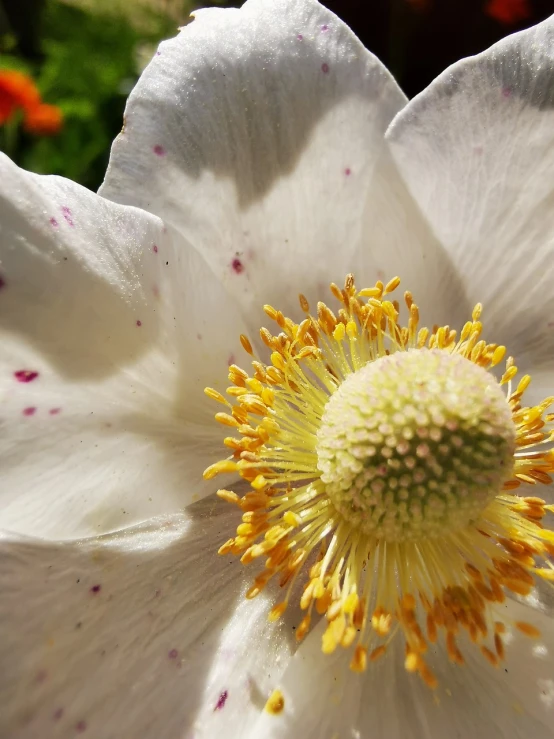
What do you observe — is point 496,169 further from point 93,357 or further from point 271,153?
point 93,357

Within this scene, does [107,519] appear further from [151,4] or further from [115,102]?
[151,4]

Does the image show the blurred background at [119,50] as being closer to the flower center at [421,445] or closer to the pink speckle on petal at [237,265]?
the pink speckle on petal at [237,265]

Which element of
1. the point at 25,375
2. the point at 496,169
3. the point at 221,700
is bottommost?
the point at 221,700

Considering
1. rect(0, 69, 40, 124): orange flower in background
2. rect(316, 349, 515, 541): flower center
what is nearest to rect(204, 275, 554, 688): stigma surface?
rect(316, 349, 515, 541): flower center

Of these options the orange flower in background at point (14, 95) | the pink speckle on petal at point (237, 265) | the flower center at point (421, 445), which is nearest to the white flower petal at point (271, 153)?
the pink speckle on petal at point (237, 265)

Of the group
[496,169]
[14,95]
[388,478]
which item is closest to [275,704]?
[388,478]

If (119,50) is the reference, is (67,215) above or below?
below

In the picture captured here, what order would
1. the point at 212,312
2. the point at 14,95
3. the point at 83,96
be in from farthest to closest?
the point at 83,96, the point at 14,95, the point at 212,312

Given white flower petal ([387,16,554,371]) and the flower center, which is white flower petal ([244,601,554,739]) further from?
white flower petal ([387,16,554,371])
